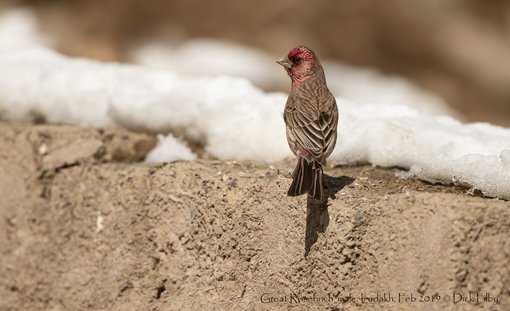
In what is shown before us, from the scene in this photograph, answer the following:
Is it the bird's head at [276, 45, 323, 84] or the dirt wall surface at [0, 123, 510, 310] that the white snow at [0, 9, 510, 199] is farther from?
the bird's head at [276, 45, 323, 84]

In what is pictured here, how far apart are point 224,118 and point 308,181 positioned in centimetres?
177

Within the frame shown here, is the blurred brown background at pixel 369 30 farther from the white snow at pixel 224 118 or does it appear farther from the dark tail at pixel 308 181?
the dark tail at pixel 308 181

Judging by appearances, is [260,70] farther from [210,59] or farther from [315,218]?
[315,218]

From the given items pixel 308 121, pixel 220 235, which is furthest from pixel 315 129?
pixel 220 235

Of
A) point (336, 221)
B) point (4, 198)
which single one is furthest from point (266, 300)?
point (4, 198)

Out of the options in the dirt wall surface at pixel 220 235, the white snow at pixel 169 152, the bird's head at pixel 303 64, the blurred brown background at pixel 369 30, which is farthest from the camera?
the blurred brown background at pixel 369 30

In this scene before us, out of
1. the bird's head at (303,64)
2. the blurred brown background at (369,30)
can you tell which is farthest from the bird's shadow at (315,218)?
the blurred brown background at (369,30)

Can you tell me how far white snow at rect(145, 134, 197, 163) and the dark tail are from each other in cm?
149

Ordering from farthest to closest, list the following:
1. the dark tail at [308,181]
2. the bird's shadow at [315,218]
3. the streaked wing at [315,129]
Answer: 1. the streaked wing at [315,129]
2. the bird's shadow at [315,218]
3. the dark tail at [308,181]

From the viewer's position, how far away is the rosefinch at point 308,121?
483 cm

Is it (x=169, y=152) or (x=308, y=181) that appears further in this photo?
(x=169, y=152)

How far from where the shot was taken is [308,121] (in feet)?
17.7

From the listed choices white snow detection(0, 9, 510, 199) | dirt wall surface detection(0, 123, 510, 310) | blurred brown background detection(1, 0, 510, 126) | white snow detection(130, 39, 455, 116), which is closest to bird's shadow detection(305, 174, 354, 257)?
dirt wall surface detection(0, 123, 510, 310)

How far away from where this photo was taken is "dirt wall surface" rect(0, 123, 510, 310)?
4344 millimetres
